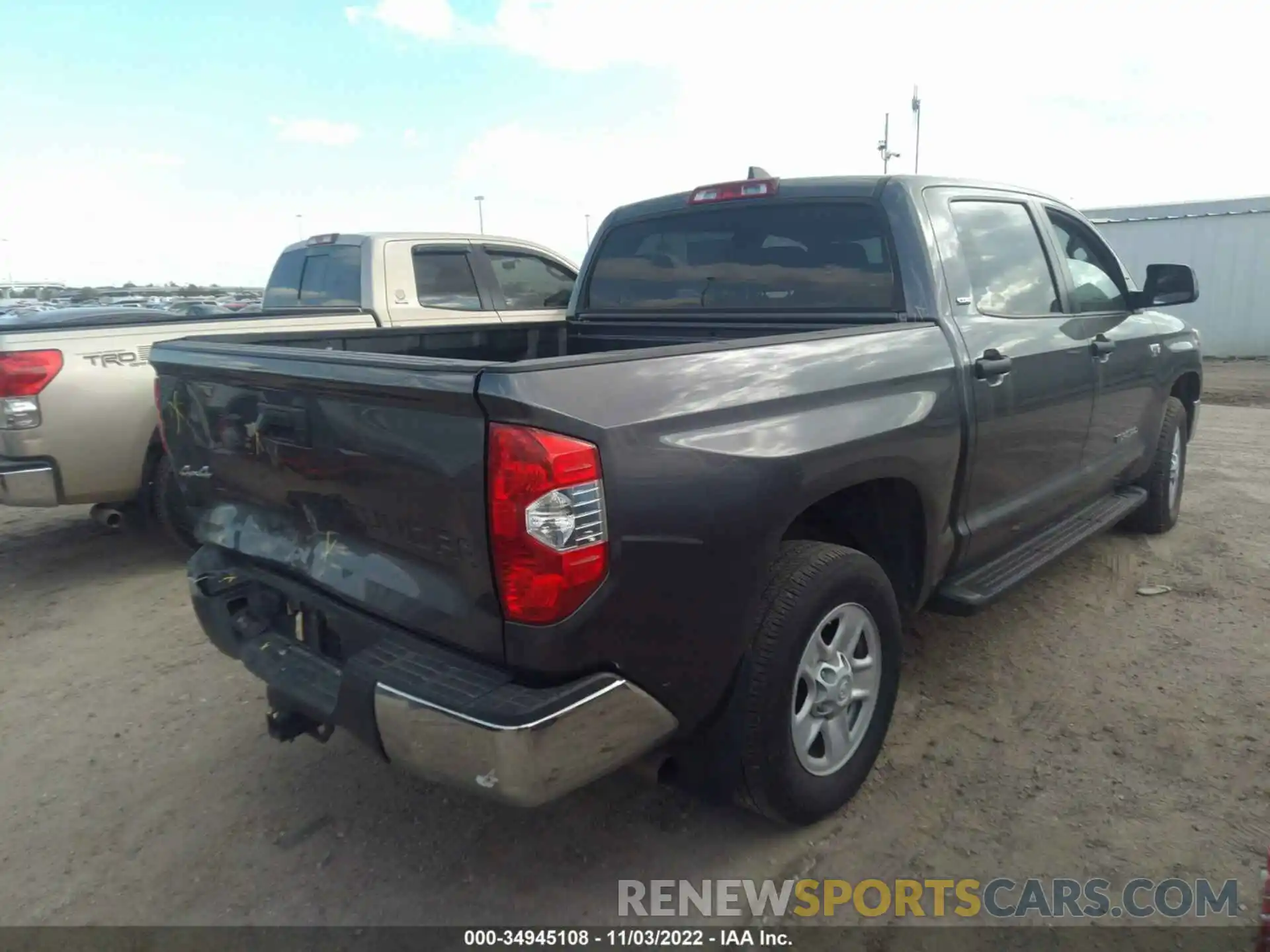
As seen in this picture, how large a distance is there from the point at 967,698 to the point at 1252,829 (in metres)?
1.00

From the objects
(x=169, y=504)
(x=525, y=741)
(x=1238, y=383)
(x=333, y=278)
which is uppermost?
(x=333, y=278)

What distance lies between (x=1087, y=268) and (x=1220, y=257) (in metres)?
16.3

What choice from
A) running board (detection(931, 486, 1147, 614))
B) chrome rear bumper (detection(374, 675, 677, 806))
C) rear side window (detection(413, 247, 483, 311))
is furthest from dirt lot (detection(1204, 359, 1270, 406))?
chrome rear bumper (detection(374, 675, 677, 806))

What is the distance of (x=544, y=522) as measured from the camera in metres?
1.96

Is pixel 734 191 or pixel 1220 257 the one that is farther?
pixel 1220 257

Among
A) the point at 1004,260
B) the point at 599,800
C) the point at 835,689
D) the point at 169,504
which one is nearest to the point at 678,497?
the point at 835,689

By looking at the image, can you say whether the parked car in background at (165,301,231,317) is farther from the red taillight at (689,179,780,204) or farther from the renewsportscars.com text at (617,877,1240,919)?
the renewsportscars.com text at (617,877,1240,919)

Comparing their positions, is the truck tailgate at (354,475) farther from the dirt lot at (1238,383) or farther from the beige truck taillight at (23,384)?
the dirt lot at (1238,383)

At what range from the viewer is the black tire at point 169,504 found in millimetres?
5090

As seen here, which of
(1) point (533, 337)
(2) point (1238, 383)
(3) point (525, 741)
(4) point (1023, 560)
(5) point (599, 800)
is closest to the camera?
(3) point (525, 741)

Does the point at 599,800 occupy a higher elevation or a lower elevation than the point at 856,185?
lower

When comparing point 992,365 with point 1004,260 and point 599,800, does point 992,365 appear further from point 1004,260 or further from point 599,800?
point 599,800

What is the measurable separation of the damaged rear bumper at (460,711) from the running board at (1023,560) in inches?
58.9

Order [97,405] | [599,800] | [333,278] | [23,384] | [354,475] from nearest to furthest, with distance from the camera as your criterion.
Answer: [354,475], [599,800], [23,384], [97,405], [333,278]
